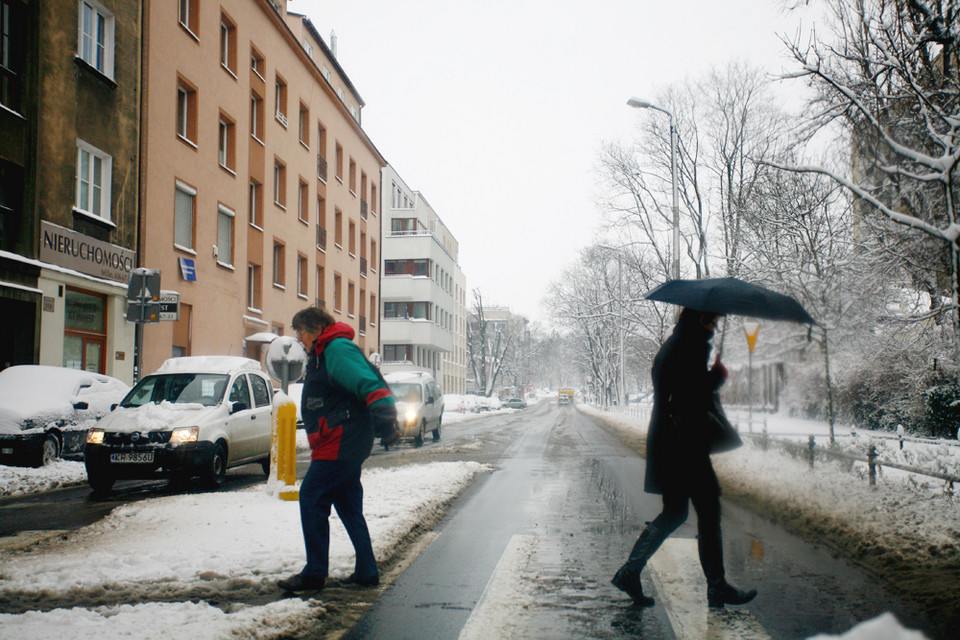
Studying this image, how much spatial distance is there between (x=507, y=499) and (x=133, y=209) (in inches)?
526

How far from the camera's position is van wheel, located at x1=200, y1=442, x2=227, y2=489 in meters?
10.9

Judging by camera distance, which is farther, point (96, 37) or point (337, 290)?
point (337, 290)

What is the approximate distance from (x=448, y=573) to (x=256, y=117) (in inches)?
983

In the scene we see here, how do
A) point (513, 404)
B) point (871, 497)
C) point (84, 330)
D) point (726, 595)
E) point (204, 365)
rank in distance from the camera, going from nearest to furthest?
point (726, 595) → point (871, 497) → point (204, 365) → point (84, 330) → point (513, 404)

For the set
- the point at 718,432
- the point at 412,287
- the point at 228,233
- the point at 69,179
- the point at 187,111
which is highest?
the point at 187,111

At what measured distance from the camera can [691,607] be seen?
5062 mm

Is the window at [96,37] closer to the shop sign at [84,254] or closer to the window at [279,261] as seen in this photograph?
the shop sign at [84,254]

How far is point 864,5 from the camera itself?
36.1 ft

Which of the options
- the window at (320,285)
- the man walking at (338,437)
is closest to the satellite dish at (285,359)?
the man walking at (338,437)

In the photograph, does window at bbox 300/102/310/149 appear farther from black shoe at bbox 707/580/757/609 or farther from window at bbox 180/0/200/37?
black shoe at bbox 707/580/757/609

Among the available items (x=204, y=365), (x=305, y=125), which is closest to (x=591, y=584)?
(x=204, y=365)

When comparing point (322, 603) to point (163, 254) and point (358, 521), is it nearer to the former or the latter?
point (358, 521)

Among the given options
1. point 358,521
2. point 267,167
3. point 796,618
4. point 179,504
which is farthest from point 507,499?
point 267,167

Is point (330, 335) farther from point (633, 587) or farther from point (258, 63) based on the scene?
point (258, 63)
